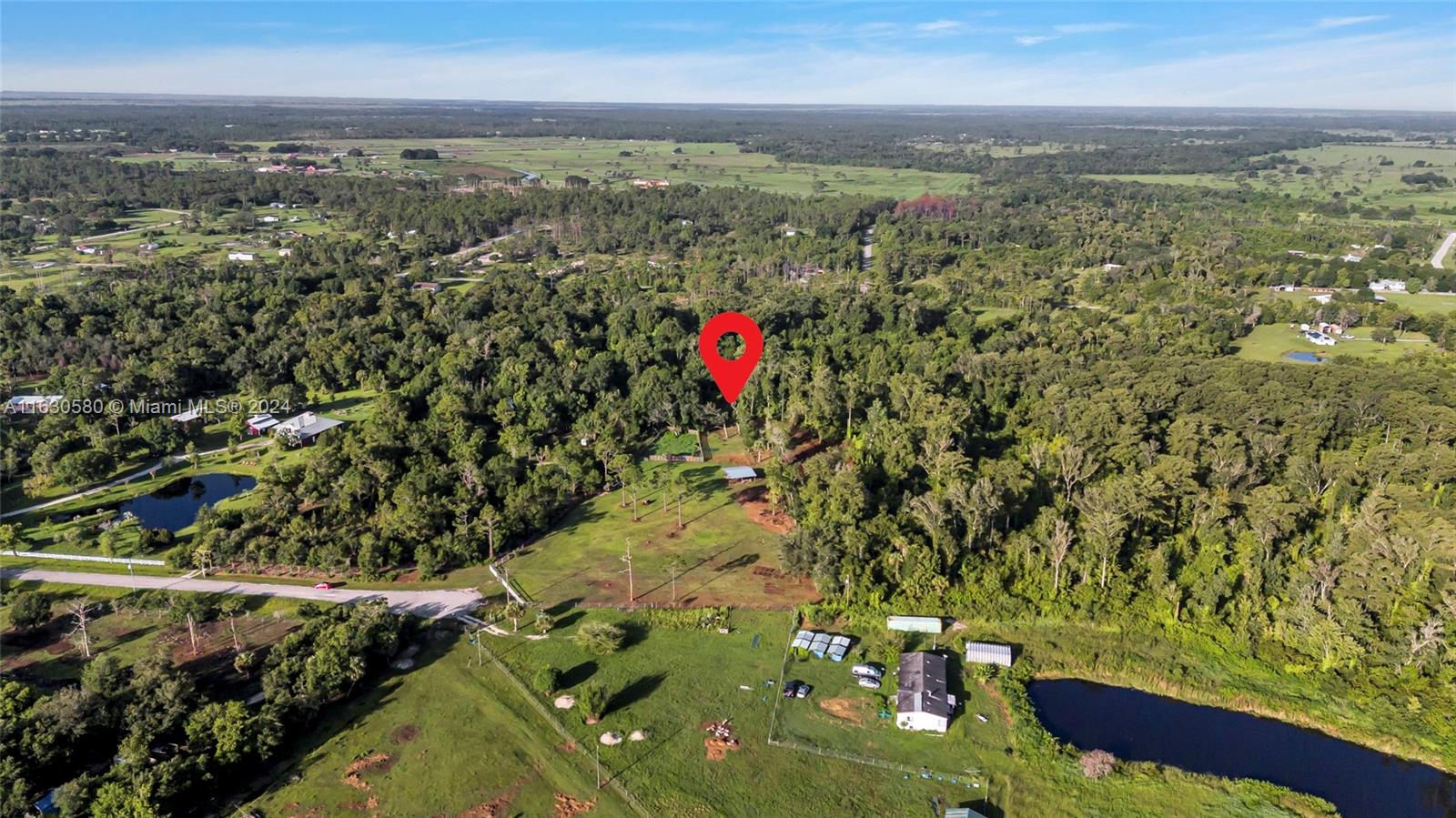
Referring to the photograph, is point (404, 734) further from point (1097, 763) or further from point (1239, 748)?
point (1239, 748)

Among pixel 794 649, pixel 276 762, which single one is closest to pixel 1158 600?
pixel 794 649

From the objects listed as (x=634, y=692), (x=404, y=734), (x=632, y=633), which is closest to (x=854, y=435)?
(x=632, y=633)

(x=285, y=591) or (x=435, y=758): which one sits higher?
(x=285, y=591)

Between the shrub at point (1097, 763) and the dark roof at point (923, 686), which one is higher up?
the dark roof at point (923, 686)

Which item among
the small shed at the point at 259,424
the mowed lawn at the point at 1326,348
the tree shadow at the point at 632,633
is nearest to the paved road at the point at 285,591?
the tree shadow at the point at 632,633

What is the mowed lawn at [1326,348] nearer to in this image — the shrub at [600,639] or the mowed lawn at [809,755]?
the mowed lawn at [809,755]

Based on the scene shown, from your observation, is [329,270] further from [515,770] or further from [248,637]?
[515,770]
